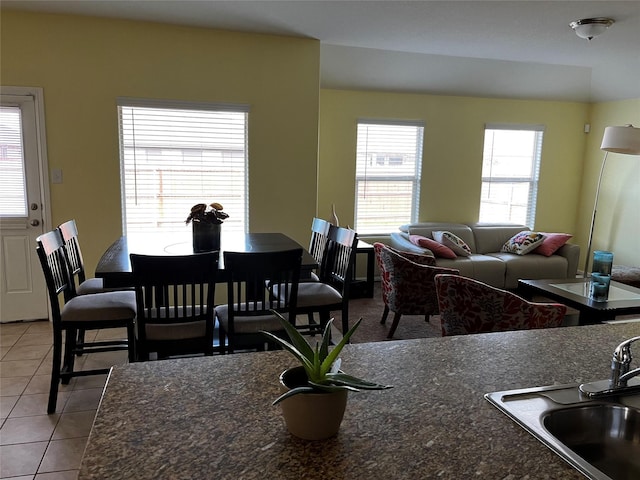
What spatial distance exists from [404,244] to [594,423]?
→ 4127 millimetres

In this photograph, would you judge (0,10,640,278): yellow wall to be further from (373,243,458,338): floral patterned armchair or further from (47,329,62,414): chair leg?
(47,329,62,414): chair leg

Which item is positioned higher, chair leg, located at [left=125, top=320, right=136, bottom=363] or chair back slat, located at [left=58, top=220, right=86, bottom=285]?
chair back slat, located at [left=58, top=220, right=86, bottom=285]

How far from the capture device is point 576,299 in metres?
3.38

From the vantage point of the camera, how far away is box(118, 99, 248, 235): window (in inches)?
164

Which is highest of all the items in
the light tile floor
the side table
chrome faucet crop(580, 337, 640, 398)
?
chrome faucet crop(580, 337, 640, 398)

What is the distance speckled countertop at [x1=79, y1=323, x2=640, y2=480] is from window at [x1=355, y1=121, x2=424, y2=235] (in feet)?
14.1

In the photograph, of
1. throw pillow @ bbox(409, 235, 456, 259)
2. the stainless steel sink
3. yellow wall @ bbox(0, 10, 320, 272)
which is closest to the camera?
the stainless steel sink

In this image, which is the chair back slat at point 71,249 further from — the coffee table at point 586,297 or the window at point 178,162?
the coffee table at point 586,297

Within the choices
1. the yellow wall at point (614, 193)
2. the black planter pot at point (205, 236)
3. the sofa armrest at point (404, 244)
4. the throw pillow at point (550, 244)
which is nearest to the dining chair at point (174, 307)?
the black planter pot at point (205, 236)

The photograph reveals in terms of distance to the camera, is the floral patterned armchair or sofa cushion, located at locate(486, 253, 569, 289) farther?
sofa cushion, located at locate(486, 253, 569, 289)

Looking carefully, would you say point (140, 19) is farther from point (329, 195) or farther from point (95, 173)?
point (329, 195)

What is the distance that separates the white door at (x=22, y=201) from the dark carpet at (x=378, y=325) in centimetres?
265

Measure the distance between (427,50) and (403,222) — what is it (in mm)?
2028

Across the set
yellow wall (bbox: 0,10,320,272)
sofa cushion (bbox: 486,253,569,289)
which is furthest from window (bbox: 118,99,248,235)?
sofa cushion (bbox: 486,253,569,289)
